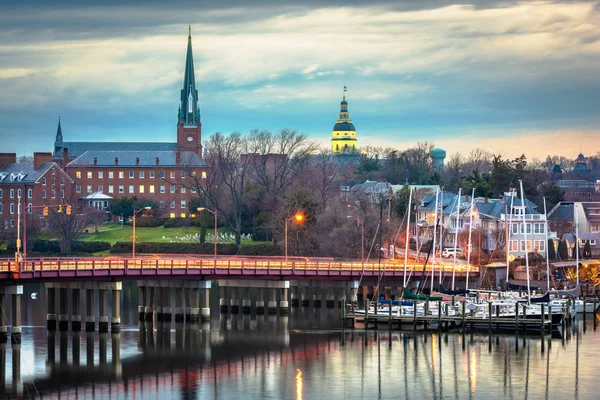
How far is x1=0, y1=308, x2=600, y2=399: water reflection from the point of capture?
7006 centimetres

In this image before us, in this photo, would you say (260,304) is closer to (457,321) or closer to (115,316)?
(115,316)

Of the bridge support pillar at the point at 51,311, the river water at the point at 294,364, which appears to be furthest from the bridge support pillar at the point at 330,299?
the bridge support pillar at the point at 51,311

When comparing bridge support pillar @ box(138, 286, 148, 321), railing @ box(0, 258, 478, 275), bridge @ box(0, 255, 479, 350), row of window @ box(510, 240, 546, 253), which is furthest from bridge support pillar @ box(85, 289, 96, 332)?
row of window @ box(510, 240, 546, 253)

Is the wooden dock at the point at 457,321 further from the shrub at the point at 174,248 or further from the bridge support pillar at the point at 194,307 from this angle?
the shrub at the point at 174,248

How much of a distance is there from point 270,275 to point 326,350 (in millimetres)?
19369

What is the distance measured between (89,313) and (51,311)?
315cm

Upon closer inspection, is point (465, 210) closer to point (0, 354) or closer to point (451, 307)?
point (451, 307)

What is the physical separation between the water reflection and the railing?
190 inches

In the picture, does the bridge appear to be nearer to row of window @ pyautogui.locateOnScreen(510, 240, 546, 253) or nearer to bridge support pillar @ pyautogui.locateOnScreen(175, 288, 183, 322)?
bridge support pillar @ pyautogui.locateOnScreen(175, 288, 183, 322)

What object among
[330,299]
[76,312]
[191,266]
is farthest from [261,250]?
[76,312]

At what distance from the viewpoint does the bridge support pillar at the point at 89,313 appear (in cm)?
9156

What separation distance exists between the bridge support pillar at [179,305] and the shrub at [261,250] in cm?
5758

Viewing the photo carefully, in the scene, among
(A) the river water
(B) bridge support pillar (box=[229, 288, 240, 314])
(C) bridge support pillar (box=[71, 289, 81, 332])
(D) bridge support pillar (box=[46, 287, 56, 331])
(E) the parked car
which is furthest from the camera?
(E) the parked car

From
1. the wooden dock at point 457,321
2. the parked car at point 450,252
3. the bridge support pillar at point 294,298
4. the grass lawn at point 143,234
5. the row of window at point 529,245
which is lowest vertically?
the wooden dock at point 457,321
